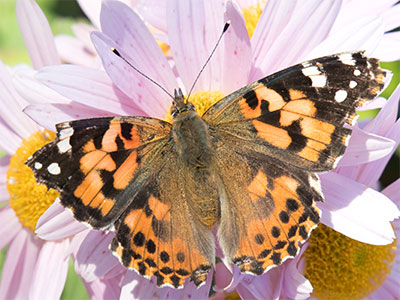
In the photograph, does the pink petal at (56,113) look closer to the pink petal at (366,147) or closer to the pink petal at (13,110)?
the pink petal at (13,110)

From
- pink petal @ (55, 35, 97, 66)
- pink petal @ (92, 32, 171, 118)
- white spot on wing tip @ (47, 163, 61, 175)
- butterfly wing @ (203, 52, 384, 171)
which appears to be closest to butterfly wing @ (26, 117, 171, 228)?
white spot on wing tip @ (47, 163, 61, 175)

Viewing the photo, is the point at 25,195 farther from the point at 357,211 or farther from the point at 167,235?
the point at 357,211

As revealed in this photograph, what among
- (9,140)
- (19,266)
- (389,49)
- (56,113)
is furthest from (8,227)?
(389,49)

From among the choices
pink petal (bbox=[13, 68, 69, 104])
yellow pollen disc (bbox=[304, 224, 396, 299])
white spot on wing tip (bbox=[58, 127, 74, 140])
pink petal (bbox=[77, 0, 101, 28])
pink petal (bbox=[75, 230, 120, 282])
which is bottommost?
yellow pollen disc (bbox=[304, 224, 396, 299])

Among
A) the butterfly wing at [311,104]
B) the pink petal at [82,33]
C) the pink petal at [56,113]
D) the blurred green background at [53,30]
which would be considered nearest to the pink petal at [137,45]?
the pink petal at [56,113]

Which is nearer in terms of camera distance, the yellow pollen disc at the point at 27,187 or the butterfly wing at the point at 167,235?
the butterfly wing at the point at 167,235

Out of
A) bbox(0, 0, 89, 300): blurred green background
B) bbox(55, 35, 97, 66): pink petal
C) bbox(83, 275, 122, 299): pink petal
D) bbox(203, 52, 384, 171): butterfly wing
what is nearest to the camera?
bbox(203, 52, 384, 171): butterfly wing

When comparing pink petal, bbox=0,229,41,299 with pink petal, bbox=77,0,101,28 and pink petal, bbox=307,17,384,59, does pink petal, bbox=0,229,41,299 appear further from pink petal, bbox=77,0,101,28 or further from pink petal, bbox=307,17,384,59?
pink petal, bbox=307,17,384,59
